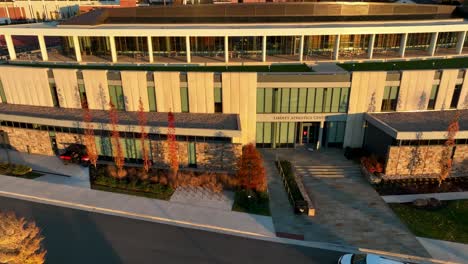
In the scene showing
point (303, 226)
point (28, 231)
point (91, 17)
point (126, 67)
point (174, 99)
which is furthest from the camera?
point (91, 17)

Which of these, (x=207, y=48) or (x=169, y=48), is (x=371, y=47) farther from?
(x=169, y=48)

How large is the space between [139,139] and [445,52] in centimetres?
4686

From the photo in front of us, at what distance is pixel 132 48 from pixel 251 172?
1187 inches

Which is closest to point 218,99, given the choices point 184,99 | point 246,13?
point 184,99

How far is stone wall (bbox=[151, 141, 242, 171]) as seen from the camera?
90.7ft

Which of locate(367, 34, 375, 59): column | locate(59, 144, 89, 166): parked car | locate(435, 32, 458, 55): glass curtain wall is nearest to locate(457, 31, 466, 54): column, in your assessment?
locate(435, 32, 458, 55): glass curtain wall

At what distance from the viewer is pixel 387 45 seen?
161 feet

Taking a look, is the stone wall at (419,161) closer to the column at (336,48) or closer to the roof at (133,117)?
the roof at (133,117)

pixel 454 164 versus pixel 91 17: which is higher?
pixel 91 17

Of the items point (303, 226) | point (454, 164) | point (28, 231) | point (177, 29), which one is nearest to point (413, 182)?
point (454, 164)

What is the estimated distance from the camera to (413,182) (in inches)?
1080

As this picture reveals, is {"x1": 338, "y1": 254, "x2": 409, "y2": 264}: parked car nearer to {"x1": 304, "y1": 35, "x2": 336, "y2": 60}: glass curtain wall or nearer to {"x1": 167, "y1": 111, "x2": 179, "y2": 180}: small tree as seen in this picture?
{"x1": 167, "y1": 111, "x2": 179, "y2": 180}: small tree

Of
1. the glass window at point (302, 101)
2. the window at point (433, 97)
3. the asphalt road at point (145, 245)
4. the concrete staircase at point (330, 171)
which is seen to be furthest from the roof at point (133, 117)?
the window at point (433, 97)

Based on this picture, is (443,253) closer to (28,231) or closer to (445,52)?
(28,231)
